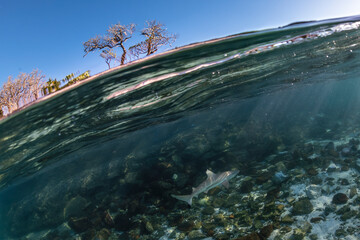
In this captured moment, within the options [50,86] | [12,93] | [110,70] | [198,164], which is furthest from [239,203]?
[12,93]

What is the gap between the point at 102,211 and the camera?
11438 mm

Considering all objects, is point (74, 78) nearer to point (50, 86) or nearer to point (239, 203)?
point (50, 86)

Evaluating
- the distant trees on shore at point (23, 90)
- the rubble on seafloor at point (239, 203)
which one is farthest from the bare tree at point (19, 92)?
Result: the rubble on seafloor at point (239, 203)

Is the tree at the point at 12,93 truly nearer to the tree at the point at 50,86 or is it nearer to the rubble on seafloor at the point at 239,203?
the tree at the point at 50,86

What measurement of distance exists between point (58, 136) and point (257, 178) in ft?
41.9

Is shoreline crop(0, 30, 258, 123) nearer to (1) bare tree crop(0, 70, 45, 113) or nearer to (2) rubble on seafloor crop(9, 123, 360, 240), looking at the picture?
(1) bare tree crop(0, 70, 45, 113)

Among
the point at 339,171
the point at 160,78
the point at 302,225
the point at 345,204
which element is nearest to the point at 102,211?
the point at 160,78

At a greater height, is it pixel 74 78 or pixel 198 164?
pixel 74 78

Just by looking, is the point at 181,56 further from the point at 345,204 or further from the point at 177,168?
the point at 345,204

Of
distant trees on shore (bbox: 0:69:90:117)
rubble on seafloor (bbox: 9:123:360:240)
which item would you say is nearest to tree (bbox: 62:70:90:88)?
distant trees on shore (bbox: 0:69:90:117)

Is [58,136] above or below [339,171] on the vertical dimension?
above

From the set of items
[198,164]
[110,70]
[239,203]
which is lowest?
[239,203]

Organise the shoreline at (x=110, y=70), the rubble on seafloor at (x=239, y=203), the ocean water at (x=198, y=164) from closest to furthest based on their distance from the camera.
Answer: the rubble on seafloor at (x=239, y=203) → the ocean water at (x=198, y=164) → the shoreline at (x=110, y=70)

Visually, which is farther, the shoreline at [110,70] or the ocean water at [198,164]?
the shoreline at [110,70]
